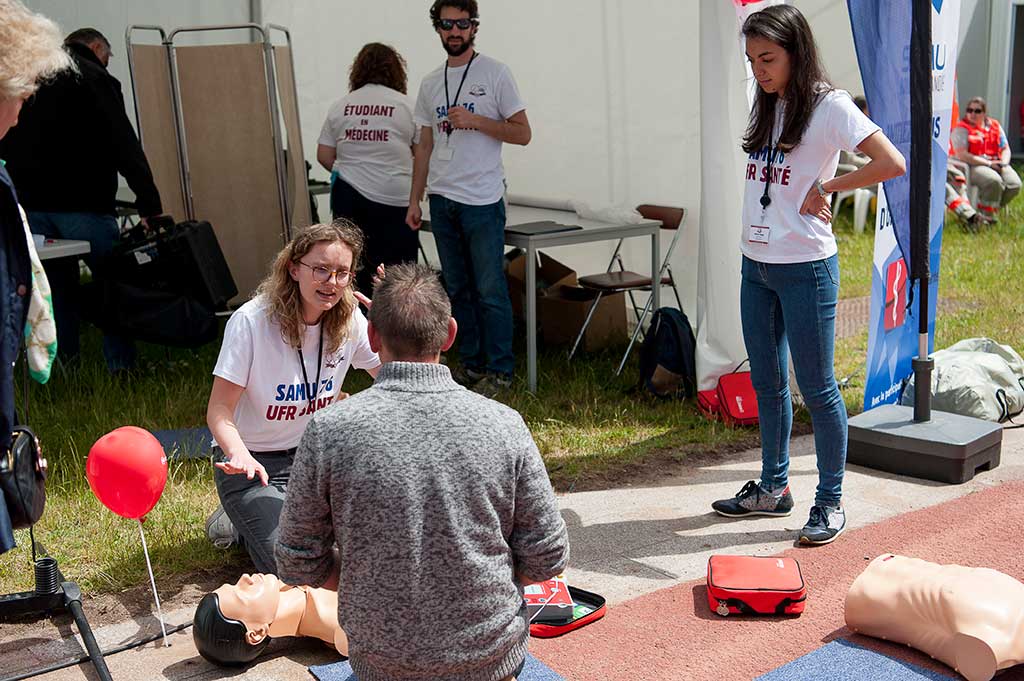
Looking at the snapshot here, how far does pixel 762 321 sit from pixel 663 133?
268 centimetres

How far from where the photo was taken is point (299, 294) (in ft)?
11.7

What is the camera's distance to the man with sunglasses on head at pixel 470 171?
19.2 feet

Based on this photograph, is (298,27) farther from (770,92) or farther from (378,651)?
(378,651)

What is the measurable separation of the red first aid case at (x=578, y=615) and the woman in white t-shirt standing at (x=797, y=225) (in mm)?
925

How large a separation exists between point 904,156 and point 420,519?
3.42 meters

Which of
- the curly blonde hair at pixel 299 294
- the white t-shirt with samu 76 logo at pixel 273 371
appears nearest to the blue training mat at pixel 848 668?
the white t-shirt with samu 76 logo at pixel 273 371

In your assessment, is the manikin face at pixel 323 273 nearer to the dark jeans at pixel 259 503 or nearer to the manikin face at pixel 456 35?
the dark jeans at pixel 259 503

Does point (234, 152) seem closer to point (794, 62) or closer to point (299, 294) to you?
point (299, 294)

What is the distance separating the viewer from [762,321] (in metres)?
4.12

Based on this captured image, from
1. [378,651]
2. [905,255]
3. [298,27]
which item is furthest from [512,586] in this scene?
[298,27]

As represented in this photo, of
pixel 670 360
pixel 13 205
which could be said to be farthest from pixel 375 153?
pixel 13 205

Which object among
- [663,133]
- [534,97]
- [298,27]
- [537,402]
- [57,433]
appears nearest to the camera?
[57,433]

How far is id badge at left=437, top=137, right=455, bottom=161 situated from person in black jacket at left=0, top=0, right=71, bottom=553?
3.79 m

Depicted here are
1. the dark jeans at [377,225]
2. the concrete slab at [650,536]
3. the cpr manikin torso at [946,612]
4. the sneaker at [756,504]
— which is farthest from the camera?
the dark jeans at [377,225]
